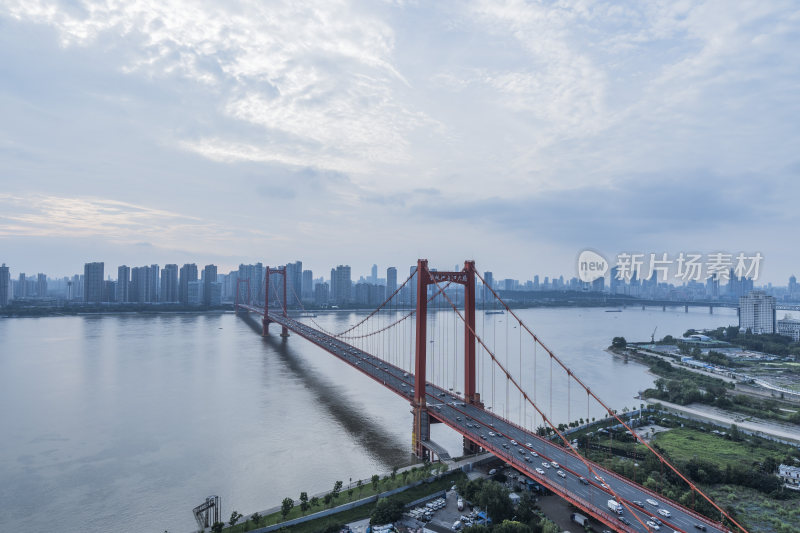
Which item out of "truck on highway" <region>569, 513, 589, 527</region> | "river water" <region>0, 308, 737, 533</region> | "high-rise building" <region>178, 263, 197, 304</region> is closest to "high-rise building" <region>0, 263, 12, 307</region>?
"high-rise building" <region>178, 263, 197, 304</region>

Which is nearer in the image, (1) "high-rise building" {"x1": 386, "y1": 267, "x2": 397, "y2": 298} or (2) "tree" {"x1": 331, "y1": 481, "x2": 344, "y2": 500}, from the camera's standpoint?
(2) "tree" {"x1": 331, "y1": 481, "x2": 344, "y2": 500}

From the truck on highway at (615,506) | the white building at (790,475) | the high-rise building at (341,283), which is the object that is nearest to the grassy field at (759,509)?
the white building at (790,475)

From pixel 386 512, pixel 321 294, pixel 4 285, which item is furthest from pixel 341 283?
pixel 386 512

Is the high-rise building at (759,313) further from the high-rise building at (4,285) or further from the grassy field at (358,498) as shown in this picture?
the high-rise building at (4,285)

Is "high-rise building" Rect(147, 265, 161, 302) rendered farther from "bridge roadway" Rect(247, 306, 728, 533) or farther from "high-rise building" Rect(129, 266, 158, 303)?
"bridge roadway" Rect(247, 306, 728, 533)

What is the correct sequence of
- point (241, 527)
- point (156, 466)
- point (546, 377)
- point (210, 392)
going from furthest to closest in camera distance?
point (546, 377)
point (210, 392)
point (156, 466)
point (241, 527)

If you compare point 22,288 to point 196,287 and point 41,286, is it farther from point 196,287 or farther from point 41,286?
point 196,287

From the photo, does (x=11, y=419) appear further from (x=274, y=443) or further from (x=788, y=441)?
(x=788, y=441)

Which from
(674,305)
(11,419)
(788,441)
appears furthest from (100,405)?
(674,305)
